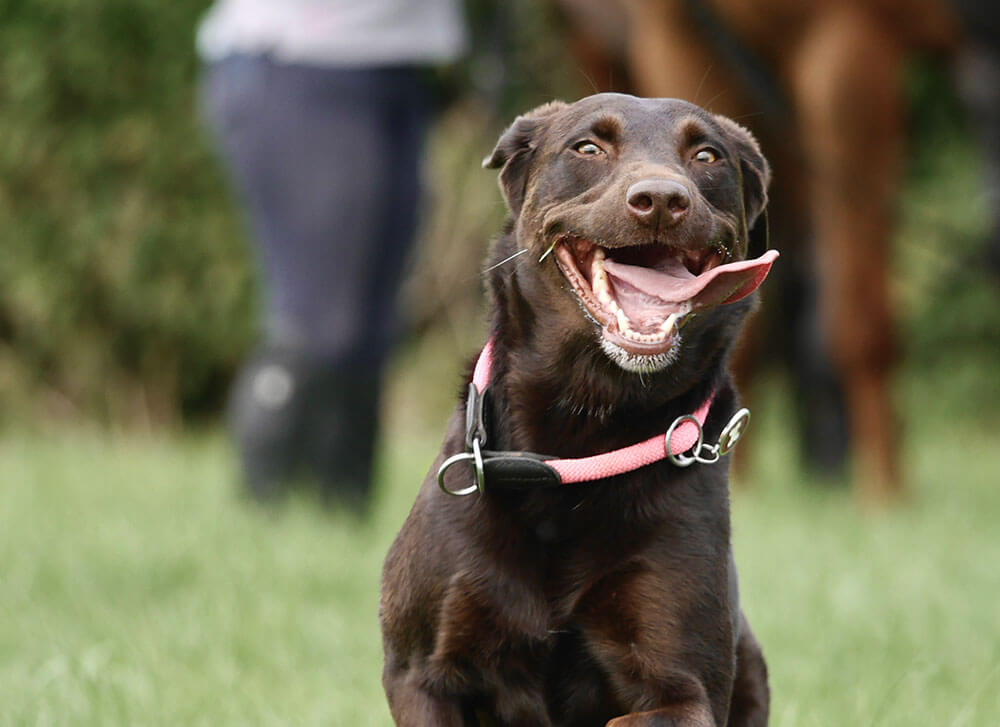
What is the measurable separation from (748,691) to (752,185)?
813 millimetres

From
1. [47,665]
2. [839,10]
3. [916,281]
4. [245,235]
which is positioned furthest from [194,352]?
[47,665]

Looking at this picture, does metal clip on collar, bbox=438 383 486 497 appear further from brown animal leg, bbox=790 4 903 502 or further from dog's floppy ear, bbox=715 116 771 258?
brown animal leg, bbox=790 4 903 502

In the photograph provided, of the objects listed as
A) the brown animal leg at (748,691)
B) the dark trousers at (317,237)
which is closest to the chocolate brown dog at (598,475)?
the brown animal leg at (748,691)

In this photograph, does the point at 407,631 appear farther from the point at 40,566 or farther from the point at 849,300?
the point at 849,300

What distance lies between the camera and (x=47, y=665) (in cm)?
288

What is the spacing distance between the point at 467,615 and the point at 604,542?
0.72 feet

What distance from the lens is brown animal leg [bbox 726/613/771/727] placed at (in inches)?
89.4

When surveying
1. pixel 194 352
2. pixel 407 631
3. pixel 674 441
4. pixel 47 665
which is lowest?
pixel 194 352

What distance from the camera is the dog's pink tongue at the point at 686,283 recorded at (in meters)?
1.93

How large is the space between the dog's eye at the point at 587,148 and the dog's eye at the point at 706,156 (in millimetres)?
148

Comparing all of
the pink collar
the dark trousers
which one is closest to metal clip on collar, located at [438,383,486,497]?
the pink collar

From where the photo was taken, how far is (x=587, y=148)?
220 cm

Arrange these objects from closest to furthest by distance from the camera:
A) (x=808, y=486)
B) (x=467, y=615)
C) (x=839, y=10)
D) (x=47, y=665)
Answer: (x=467, y=615)
(x=47, y=665)
(x=839, y=10)
(x=808, y=486)

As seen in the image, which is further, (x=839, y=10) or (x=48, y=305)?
(x=48, y=305)
